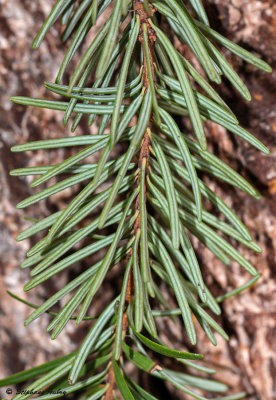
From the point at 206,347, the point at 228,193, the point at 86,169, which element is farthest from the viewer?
the point at 206,347

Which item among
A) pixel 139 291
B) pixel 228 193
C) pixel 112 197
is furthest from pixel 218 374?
pixel 112 197

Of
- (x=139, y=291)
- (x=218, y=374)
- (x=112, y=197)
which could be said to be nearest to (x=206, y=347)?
(x=218, y=374)

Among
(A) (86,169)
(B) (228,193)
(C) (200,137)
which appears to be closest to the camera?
(C) (200,137)

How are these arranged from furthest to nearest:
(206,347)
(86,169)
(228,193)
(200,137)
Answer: (206,347) < (228,193) < (86,169) < (200,137)

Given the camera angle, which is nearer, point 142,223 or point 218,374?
point 142,223

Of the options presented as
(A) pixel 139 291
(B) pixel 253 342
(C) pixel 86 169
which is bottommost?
(B) pixel 253 342

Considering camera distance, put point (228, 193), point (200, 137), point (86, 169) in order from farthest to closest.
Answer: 1. point (228, 193)
2. point (86, 169)
3. point (200, 137)

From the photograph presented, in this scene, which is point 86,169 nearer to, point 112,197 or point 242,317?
point 112,197

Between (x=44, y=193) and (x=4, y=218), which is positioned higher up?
(x=44, y=193)

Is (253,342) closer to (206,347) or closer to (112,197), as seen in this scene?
(206,347)
